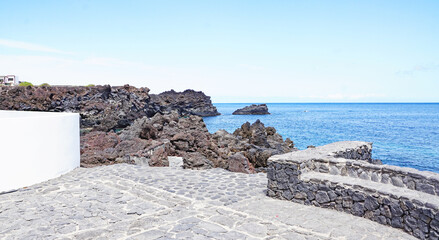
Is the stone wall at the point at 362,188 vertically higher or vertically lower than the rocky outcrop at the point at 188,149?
higher

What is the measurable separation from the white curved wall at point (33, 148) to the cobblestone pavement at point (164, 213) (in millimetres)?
382

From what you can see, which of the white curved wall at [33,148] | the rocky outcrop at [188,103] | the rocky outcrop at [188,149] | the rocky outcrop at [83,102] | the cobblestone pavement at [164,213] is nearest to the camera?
the cobblestone pavement at [164,213]

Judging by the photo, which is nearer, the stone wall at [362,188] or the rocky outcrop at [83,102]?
the stone wall at [362,188]

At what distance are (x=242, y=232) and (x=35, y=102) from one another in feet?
179

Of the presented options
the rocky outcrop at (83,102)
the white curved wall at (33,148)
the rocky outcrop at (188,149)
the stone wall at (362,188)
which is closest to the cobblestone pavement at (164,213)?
the stone wall at (362,188)

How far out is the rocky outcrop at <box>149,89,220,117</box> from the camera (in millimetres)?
88625

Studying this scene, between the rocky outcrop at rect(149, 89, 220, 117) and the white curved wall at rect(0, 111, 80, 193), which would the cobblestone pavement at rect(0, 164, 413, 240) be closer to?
the white curved wall at rect(0, 111, 80, 193)

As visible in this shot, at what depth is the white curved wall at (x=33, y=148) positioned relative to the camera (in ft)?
26.2

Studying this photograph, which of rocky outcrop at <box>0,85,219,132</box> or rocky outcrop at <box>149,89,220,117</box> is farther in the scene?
rocky outcrop at <box>149,89,220,117</box>

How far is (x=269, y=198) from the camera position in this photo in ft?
25.5

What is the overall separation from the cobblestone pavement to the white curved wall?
38 centimetres

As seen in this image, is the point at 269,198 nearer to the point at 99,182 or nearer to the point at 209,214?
the point at 209,214

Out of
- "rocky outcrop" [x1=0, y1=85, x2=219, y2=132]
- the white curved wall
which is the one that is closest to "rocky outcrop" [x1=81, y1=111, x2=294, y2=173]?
the white curved wall

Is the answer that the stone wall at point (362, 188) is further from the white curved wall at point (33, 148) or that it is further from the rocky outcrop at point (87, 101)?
the rocky outcrop at point (87, 101)
